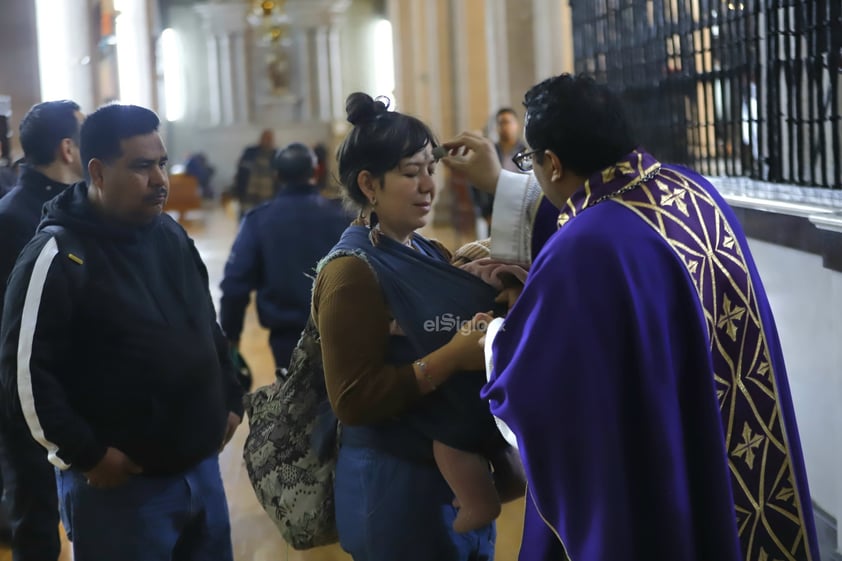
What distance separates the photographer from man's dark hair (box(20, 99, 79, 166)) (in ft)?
13.0

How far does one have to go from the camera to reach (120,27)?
2111 centimetres

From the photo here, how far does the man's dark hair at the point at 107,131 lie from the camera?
2686mm

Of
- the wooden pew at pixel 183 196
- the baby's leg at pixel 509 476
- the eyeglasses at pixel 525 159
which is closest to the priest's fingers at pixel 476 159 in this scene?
the eyeglasses at pixel 525 159

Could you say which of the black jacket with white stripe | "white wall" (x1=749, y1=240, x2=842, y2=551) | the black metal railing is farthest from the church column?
the black jacket with white stripe

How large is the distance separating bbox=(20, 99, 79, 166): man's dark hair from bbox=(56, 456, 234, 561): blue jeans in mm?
1537

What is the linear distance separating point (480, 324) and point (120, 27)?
20.1m

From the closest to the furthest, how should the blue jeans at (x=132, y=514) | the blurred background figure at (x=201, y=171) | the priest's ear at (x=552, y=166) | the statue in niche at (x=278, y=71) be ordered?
the priest's ear at (x=552, y=166), the blue jeans at (x=132, y=514), the blurred background figure at (x=201, y=171), the statue in niche at (x=278, y=71)

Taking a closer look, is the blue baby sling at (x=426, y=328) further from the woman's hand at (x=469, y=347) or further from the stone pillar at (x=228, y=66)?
the stone pillar at (x=228, y=66)

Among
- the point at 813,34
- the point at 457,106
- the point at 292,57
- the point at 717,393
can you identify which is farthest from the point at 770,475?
the point at 292,57

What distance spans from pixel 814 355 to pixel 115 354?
2315mm

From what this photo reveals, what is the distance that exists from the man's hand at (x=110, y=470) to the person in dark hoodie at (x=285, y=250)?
7.64 feet

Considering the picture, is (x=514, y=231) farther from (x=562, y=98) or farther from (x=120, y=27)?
(x=120, y=27)

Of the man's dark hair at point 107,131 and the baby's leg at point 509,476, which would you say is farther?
the man's dark hair at point 107,131

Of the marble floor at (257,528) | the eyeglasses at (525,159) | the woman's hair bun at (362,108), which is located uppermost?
the woman's hair bun at (362,108)
